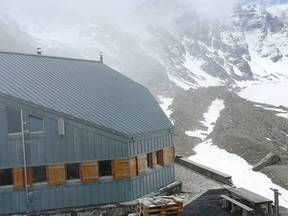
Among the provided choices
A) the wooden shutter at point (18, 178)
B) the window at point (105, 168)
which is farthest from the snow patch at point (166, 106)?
the wooden shutter at point (18, 178)

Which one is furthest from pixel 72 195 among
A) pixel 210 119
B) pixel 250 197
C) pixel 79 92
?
pixel 210 119

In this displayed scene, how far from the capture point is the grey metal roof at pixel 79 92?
86.7ft

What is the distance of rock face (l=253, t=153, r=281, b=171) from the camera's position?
134ft

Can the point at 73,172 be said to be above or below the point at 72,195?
above

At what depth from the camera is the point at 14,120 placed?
84.4 feet

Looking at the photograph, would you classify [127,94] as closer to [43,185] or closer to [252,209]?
[43,185]

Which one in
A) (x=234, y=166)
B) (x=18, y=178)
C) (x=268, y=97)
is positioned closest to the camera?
(x=18, y=178)

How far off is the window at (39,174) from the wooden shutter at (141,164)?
4497mm

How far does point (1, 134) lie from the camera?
2548 centimetres

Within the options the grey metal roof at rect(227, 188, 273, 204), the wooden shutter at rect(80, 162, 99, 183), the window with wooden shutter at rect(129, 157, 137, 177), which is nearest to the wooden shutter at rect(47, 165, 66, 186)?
the wooden shutter at rect(80, 162, 99, 183)

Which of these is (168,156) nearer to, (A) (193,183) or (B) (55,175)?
(A) (193,183)

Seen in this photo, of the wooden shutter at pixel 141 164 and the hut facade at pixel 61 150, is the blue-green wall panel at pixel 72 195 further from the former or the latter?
the wooden shutter at pixel 141 164

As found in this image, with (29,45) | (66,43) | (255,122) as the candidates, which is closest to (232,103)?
(255,122)

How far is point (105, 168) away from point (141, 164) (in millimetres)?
1887
